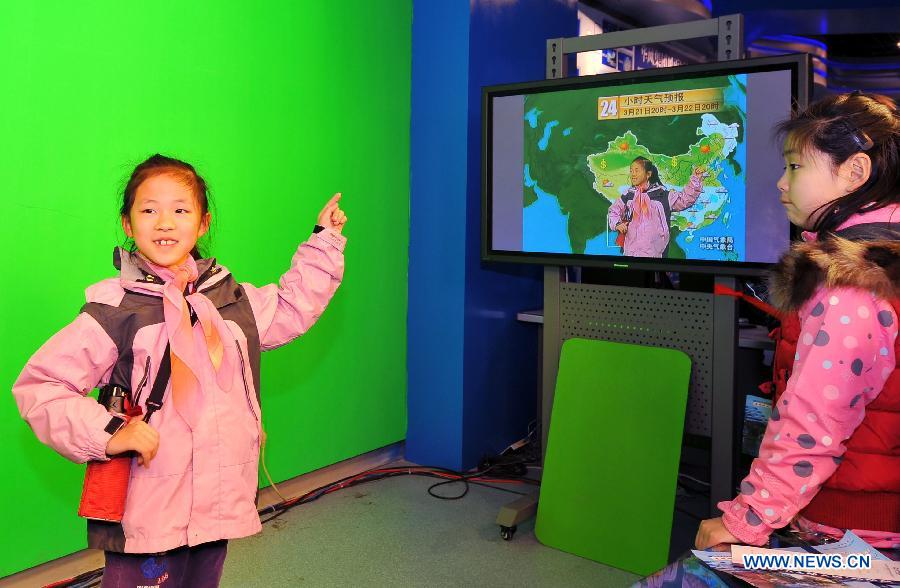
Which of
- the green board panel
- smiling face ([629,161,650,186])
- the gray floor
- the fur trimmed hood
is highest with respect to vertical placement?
smiling face ([629,161,650,186])

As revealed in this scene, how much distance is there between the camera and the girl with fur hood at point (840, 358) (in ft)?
4.22

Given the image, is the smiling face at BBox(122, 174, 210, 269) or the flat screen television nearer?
the smiling face at BBox(122, 174, 210, 269)

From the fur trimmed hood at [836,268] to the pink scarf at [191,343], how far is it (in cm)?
111

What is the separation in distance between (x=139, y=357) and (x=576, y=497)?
1664mm

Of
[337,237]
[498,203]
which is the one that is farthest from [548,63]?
[337,237]

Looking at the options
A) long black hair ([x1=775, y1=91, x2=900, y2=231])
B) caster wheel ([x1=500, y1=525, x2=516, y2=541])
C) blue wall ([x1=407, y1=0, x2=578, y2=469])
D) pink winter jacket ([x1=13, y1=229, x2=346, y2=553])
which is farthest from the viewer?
blue wall ([x1=407, y1=0, x2=578, y2=469])

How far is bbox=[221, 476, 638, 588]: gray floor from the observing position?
2553 mm

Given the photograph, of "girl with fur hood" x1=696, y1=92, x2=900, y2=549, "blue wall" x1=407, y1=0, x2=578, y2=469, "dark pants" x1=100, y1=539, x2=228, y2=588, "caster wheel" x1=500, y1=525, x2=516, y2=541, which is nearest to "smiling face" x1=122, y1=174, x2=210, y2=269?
"dark pants" x1=100, y1=539, x2=228, y2=588

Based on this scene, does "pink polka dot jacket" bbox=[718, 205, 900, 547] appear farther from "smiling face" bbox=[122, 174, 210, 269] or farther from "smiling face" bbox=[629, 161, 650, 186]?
A: "smiling face" bbox=[629, 161, 650, 186]

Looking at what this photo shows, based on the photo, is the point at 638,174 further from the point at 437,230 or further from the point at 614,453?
the point at 437,230

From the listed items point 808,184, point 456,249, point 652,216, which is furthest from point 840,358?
point 456,249

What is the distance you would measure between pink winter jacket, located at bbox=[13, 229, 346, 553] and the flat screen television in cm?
146

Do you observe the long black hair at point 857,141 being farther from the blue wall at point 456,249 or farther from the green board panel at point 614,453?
the blue wall at point 456,249

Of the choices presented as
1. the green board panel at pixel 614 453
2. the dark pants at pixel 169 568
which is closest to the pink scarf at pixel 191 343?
the dark pants at pixel 169 568
